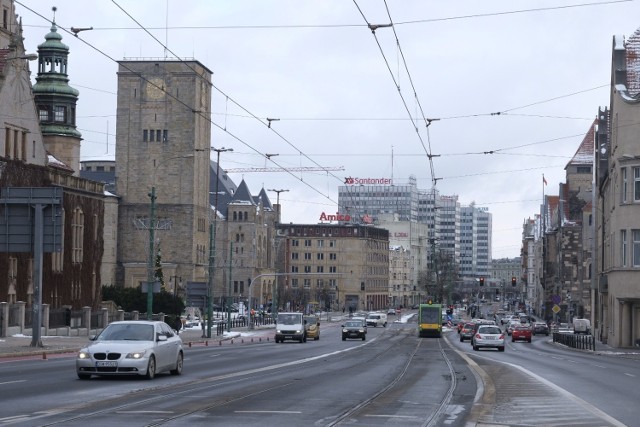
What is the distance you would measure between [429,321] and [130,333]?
6235 cm

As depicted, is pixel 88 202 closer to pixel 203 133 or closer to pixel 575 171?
pixel 203 133

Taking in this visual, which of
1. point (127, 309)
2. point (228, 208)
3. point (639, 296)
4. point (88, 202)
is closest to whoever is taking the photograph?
point (639, 296)

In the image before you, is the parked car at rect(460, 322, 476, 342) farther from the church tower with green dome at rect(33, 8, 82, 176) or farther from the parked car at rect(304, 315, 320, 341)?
the church tower with green dome at rect(33, 8, 82, 176)

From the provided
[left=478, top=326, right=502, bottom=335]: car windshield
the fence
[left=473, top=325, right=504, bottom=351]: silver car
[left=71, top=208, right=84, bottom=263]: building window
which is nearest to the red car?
the fence

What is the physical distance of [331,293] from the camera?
602 feet

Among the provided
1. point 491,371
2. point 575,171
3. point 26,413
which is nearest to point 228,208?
point 575,171

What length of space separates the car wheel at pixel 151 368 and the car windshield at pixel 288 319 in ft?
137

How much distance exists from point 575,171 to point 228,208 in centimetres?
5906

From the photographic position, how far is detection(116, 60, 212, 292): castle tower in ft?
400

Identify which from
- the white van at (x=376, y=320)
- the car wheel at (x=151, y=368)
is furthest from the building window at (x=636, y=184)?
the white van at (x=376, y=320)

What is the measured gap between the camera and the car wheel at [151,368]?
24797 millimetres

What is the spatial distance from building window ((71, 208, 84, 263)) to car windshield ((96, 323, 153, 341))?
50570 mm

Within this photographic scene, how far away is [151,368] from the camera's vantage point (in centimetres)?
2491

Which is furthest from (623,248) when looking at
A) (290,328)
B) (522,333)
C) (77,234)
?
(77,234)
